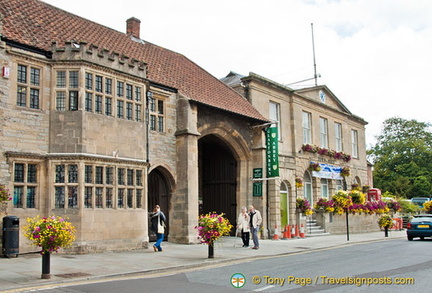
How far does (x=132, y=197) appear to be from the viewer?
15938 millimetres

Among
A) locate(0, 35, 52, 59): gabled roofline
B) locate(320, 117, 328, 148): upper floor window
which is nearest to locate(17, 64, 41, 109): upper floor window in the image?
locate(0, 35, 52, 59): gabled roofline

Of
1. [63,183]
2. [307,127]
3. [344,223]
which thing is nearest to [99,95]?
[63,183]

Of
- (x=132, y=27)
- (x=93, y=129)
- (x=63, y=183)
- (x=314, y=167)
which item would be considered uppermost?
(x=132, y=27)

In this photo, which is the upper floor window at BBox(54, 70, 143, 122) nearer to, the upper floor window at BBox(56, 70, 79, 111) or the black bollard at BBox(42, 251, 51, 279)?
the upper floor window at BBox(56, 70, 79, 111)

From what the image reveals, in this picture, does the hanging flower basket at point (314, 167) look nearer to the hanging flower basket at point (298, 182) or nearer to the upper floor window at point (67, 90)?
the hanging flower basket at point (298, 182)

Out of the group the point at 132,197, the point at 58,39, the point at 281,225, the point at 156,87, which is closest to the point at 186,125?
the point at 156,87

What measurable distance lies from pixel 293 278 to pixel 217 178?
13.9 m

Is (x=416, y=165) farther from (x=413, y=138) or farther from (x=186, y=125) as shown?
(x=186, y=125)

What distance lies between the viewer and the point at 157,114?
18.0 m

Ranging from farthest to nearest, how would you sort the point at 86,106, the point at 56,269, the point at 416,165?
1. the point at 416,165
2. the point at 86,106
3. the point at 56,269

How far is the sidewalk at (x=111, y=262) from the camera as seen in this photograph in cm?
966

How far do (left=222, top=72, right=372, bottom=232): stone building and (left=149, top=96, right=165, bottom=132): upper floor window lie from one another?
20.8 ft

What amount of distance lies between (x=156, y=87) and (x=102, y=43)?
9.74 ft

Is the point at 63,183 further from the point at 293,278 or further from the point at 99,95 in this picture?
the point at 293,278
